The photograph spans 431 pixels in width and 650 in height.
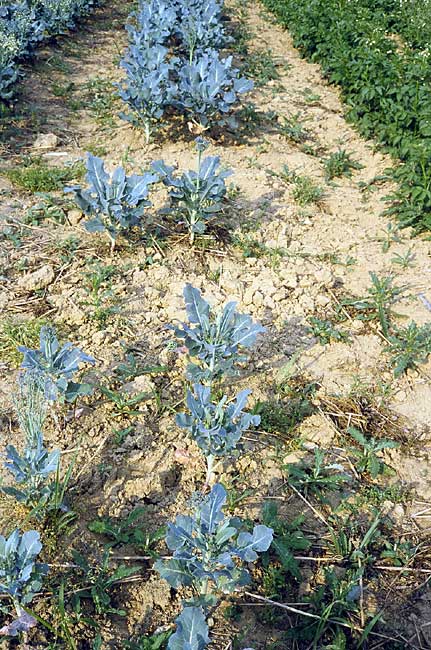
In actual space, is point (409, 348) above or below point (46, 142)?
below

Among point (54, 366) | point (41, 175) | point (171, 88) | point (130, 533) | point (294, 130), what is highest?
point (171, 88)

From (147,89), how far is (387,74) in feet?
7.40

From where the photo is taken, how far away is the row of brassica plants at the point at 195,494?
6.75 ft

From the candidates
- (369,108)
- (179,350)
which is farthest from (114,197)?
(369,108)

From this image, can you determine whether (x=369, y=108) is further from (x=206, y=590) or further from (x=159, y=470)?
(x=206, y=590)

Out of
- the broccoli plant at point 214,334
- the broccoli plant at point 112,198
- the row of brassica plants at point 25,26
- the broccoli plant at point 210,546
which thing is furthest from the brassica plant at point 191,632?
the row of brassica plants at point 25,26

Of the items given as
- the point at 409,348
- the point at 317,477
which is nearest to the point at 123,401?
the point at 317,477

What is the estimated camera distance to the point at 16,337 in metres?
3.34

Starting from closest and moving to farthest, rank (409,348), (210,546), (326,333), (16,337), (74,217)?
1. (210,546)
2. (16,337)
3. (409,348)
4. (326,333)
5. (74,217)

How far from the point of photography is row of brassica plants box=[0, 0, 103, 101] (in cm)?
558

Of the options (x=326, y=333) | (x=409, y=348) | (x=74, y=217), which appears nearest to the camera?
(x=409, y=348)

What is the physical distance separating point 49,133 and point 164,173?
1817 millimetres

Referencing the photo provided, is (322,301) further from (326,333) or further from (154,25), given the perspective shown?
(154,25)

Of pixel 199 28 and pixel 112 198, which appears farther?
A: pixel 199 28
